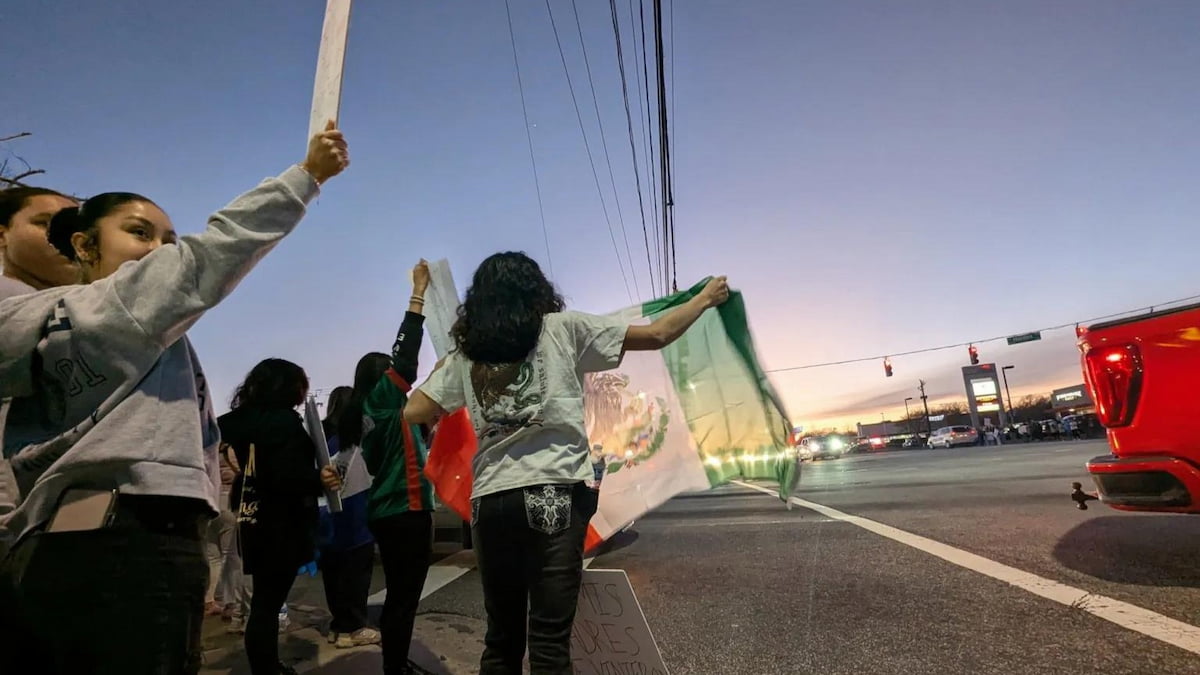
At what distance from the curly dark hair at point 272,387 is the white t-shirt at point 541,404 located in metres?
1.41

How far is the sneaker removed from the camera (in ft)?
12.8

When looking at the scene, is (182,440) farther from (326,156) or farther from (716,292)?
(716,292)

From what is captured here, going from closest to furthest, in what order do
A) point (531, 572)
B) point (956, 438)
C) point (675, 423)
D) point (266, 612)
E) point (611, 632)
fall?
point (531, 572)
point (611, 632)
point (266, 612)
point (675, 423)
point (956, 438)

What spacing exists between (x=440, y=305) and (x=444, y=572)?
413 cm

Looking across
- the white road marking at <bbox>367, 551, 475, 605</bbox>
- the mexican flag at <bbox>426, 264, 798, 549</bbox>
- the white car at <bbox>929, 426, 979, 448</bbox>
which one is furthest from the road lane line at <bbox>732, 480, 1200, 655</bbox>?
the white car at <bbox>929, 426, 979, 448</bbox>

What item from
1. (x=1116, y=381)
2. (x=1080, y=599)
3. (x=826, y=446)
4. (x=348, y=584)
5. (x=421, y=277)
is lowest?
(x=826, y=446)

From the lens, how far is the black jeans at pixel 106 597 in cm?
113

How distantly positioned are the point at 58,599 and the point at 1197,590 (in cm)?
517

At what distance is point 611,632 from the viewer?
7.50 feet

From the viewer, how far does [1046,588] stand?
12.4ft

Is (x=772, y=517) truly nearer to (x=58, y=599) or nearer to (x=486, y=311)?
(x=486, y=311)

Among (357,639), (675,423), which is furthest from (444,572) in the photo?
(675,423)

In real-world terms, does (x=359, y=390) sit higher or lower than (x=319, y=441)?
higher

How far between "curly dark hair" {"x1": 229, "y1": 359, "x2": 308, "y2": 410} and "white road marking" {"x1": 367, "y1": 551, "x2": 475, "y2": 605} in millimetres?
2291
